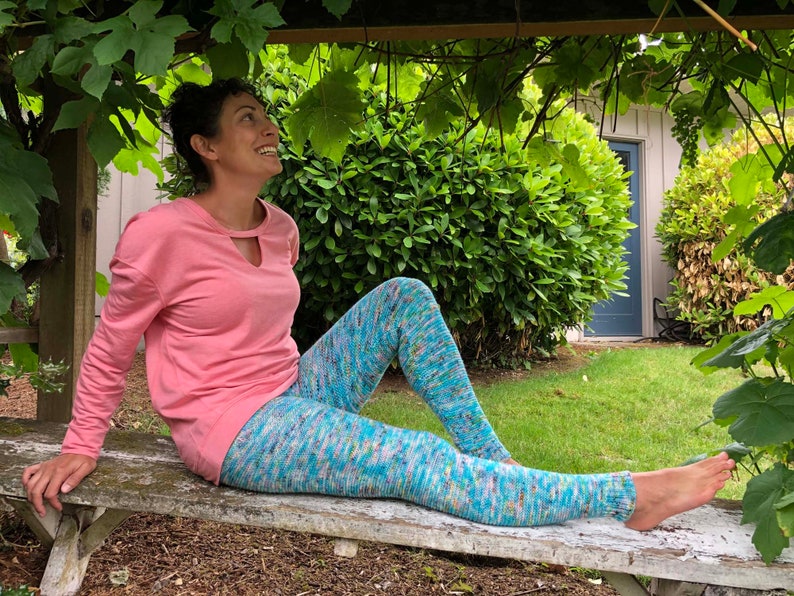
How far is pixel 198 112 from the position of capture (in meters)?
1.78

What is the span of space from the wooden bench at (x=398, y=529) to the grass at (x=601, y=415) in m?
1.37

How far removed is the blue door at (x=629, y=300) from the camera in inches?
306

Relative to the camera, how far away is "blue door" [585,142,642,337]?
776 centimetres

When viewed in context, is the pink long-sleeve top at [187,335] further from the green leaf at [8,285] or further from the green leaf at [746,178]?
the green leaf at [746,178]

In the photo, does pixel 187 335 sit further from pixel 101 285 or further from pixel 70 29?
pixel 101 285

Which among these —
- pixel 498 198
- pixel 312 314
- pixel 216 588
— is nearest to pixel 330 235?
pixel 312 314

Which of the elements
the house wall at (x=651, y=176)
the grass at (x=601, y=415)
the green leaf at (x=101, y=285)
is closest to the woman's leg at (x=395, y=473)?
the green leaf at (x=101, y=285)

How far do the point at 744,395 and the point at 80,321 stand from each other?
5.85ft

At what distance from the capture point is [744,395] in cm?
138

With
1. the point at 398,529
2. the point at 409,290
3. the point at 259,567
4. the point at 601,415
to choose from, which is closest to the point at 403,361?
the point at 409,290

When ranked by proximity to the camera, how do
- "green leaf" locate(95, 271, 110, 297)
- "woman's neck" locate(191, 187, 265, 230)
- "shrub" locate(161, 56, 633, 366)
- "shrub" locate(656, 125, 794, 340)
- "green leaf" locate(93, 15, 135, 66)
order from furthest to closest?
"shrub" locate(656, 125, 794, 340) < "shrub" locate(161, 56, 633, 366) < "green leaf" locate(95, 271, 110, 297) < "woman's neck" locate(191, 187, 265, 230) < "green leaf" locate(93, 15, 135, 66)

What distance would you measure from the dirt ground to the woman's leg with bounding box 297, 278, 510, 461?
62 centimetres

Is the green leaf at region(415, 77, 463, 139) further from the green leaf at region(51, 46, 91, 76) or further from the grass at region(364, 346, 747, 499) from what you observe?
the grass at region(364, 346, 747, 499)

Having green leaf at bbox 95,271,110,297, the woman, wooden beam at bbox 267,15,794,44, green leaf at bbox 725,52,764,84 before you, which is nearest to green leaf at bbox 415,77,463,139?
wooden beam at bbox 267,15,794,44
